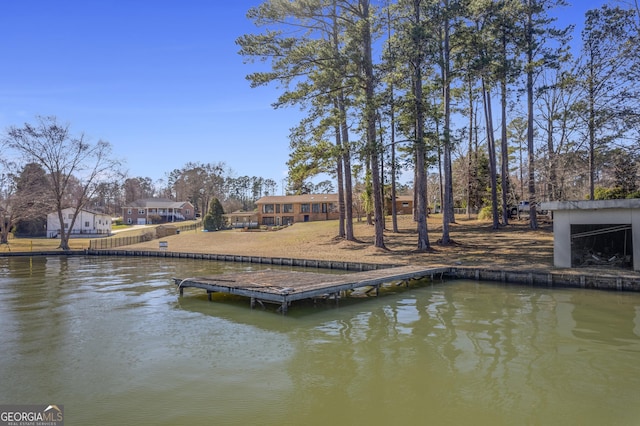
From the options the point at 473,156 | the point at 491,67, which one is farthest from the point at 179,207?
the point at 491,67

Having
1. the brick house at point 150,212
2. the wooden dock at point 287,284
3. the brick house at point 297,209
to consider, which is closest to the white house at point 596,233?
the wooden dock at point 287,284

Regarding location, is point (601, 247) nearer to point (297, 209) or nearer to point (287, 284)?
point (287, 284)

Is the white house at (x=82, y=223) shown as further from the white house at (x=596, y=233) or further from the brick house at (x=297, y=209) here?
the white house at (x=596, y=233)

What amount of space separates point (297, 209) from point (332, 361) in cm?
4515

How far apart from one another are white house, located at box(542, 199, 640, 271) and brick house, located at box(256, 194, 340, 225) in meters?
33.1

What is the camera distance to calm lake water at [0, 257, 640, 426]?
529cm

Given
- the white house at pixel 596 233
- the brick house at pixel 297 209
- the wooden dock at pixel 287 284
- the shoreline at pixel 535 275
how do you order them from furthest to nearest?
1. the brick house at pixel 297 209
2. the white house at pixel 596 233
3. the shoreline at pixel 535 275
4. the wooden dock at pixel 287 284

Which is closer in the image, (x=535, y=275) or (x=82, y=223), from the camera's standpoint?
(x=535, y=275)

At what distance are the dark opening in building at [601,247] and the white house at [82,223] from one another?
169ft

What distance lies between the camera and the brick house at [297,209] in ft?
166

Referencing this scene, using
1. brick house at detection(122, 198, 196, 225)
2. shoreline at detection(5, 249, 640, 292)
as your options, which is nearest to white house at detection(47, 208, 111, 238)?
brick house at detection(122, 198, 196, 225)

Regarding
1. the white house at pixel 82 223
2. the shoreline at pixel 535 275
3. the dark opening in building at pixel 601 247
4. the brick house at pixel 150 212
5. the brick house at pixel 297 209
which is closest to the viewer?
the shoreline at pixel 535 275

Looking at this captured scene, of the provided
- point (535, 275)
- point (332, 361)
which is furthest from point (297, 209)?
point (332, 361)

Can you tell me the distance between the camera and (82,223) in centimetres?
5284
